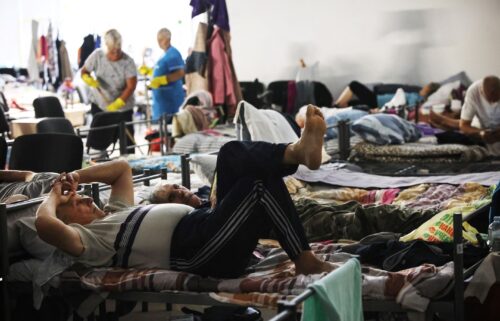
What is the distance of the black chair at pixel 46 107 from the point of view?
24.2ft

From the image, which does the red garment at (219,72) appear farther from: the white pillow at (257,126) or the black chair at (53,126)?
the white pillow at (257,126)

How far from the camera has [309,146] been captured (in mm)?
2674

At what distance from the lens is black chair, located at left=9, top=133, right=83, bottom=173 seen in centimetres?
433

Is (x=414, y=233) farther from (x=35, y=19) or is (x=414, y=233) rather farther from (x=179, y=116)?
(x=35, y=19)

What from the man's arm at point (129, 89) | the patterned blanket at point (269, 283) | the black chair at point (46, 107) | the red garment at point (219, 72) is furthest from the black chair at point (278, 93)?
the patterned blanket at point (269, 283)

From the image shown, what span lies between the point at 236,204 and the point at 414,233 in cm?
83

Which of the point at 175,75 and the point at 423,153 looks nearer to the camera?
the point at 423,153

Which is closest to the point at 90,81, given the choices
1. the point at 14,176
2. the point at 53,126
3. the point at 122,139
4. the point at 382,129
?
the point at 122,139

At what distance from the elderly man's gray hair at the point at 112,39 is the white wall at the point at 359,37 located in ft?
11.8

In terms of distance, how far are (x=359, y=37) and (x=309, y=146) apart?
7652 mm

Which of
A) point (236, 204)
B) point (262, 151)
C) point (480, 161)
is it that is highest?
point (262, 151)

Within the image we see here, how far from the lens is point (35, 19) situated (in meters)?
12.4

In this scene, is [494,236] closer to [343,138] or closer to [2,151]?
[2,151]

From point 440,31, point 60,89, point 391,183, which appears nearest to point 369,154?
point 391,183
